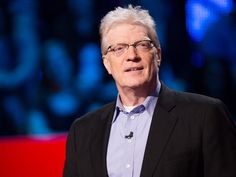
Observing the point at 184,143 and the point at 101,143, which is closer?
the point at 184,143

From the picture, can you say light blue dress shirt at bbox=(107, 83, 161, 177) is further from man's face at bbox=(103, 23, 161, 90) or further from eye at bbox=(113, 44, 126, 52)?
eye at bbox=(113, 44, 126, 52)

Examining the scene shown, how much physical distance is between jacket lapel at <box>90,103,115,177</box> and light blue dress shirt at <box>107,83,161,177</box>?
19 millimetres

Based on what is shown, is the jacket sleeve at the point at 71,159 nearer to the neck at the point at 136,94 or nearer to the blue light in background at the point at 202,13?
the neck at the point at 136,94

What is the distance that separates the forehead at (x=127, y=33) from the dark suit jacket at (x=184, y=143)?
24 cm

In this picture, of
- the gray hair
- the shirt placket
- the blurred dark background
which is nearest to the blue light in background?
the blurred dark background

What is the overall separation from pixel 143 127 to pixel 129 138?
0.22 feet

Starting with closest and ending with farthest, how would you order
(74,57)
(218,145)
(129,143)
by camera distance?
1. (218,145)
2. (129,143)
3. (74,57)

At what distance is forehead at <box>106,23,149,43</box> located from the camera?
71.2 inches

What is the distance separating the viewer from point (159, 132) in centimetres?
172

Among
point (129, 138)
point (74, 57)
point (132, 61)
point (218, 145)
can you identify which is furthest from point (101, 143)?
point (74, 57)

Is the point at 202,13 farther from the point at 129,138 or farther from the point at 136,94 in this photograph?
the point at 129,138

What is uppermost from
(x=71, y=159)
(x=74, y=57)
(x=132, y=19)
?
(x=132, y=19)

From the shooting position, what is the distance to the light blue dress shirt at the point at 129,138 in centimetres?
172

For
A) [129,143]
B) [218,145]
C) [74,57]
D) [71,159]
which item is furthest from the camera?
[74,57]
